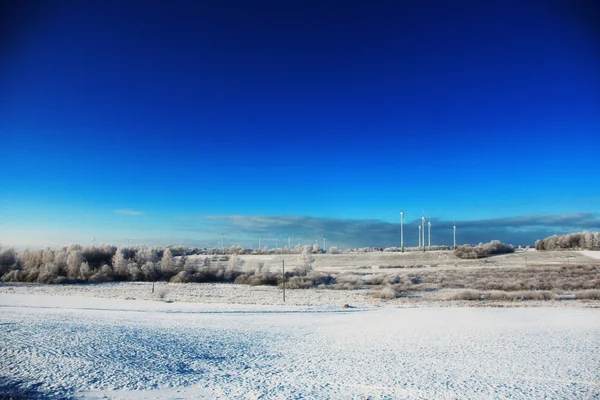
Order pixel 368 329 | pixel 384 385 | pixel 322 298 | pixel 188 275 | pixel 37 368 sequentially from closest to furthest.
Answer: pixel 384 385, pixel 37 368, pixel 368 329, pixel 322 298, pixel 188 275

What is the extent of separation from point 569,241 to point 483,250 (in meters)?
26.7

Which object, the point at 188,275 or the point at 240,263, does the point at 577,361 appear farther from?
the point at 240,263

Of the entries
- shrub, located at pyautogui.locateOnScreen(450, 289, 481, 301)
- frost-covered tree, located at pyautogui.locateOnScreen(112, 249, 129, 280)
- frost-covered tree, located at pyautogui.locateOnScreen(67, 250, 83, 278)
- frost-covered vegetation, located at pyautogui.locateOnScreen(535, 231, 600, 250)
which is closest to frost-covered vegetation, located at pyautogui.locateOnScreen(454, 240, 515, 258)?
frost-covered vegetation, located at pyautogui.locateOnScreen(535, 231, 600, 250)

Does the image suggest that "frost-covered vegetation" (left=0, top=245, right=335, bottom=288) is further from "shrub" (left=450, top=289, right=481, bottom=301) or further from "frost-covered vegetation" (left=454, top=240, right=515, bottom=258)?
"frost-covered vegetation" (left=454, top=240, right=515, bottom=258)

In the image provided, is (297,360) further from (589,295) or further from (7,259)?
(7,259)

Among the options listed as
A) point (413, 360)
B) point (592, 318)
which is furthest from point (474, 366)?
point (592, 318)

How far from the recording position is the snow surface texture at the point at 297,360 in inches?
271

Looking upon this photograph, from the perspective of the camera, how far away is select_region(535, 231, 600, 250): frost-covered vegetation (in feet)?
253

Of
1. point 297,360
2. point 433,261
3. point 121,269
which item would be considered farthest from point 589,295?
point 121,269

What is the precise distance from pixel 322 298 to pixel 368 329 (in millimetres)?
15008

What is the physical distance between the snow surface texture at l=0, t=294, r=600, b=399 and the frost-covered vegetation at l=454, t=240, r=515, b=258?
5269cm

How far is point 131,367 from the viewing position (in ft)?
26.2

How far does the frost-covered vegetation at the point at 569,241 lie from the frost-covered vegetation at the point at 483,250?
33.6 feet

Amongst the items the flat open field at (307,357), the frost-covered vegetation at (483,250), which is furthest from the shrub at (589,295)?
the frost-covered vegetation at (483,250)
